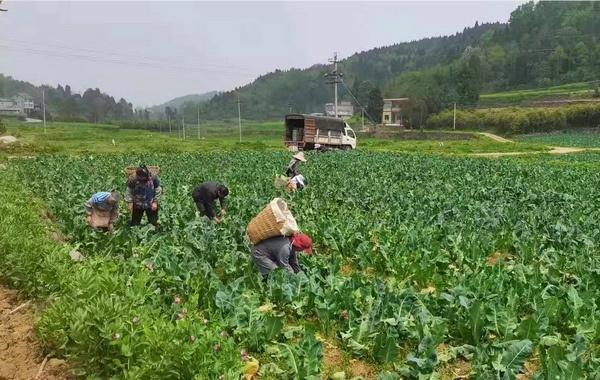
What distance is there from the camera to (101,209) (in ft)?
29.8

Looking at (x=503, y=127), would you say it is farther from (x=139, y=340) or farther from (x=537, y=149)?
(x=139, y=340)

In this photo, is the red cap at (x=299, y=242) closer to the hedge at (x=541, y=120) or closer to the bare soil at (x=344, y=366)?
the bare soil at (x=344, y=366)

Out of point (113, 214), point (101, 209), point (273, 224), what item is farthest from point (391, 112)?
point (273, 224)

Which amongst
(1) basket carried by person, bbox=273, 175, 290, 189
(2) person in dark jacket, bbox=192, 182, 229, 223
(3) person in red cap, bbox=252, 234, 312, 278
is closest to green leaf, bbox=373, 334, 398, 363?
(3) person in red cap, bbox=252, 234, 312, 278

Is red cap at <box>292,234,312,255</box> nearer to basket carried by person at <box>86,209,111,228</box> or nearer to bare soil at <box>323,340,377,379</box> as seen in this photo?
bare soil at <box>323,340,377,379</box>

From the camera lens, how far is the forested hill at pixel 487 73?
117 metres

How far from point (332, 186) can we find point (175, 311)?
41.7 ft

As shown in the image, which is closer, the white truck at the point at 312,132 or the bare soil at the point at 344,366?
the bare soil at the point at 344,366

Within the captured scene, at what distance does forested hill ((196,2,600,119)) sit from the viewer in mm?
116625

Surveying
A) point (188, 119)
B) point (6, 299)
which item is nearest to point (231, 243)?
point (6, 299)

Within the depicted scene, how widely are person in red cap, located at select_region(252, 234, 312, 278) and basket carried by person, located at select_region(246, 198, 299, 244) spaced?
118 millimetres

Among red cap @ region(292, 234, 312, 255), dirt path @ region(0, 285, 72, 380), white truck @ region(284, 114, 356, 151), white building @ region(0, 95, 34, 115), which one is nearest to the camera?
dirt path @ region(0, 285, 72, 380)

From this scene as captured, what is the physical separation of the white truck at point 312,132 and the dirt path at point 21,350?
3563 cm

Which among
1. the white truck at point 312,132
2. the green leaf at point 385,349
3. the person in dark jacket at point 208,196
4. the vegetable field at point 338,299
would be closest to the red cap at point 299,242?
the vegetable field at point 338,299
